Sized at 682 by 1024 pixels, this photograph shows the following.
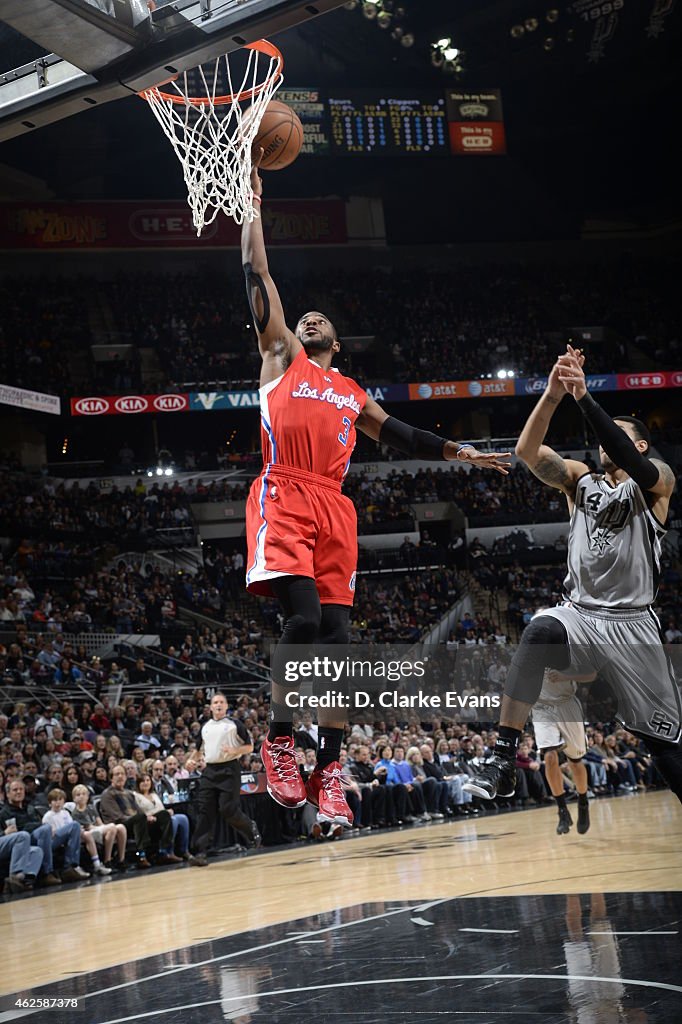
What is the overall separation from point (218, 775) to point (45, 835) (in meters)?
1.82

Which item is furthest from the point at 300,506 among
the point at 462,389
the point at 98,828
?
the point at 462,389

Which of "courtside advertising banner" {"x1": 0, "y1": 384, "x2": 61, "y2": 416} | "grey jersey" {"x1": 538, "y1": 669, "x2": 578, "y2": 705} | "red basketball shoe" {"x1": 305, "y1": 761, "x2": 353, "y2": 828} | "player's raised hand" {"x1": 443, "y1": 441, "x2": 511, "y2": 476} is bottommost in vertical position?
"red basketball shoe" {"x1": 305, "y1": 761, "x2": 353, "y2": 828}

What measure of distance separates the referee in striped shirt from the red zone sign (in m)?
15.3

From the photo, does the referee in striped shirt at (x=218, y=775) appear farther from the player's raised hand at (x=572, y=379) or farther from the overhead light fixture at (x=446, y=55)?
the overhead light fixture at (x=446, y=55)

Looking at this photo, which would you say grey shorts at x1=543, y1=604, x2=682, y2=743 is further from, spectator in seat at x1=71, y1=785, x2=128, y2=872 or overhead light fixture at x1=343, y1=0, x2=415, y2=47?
overhead light fixture at x1=343, y1=0, x2=415, y2=47

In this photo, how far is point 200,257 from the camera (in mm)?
31219

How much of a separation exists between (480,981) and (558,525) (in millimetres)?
21566

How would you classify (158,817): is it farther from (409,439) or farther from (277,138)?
(277,138)

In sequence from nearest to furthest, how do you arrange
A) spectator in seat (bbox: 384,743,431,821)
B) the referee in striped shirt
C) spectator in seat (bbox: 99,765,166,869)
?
the referee in striped shirt, spectator in seat (bbox: 99,765,166,869), spectator in seat (bbox: 384,743,431,821)

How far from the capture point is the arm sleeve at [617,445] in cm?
444

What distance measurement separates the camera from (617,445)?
447 centimetres

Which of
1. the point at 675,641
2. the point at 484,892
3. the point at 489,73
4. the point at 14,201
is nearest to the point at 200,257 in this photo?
the point at 14,201

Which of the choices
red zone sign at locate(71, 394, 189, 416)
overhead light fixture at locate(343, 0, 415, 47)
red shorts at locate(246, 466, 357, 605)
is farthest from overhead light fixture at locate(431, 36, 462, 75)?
red shorts at locate(246, 466, 357, 605)

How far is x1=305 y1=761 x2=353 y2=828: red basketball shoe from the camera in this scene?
4270 mm
